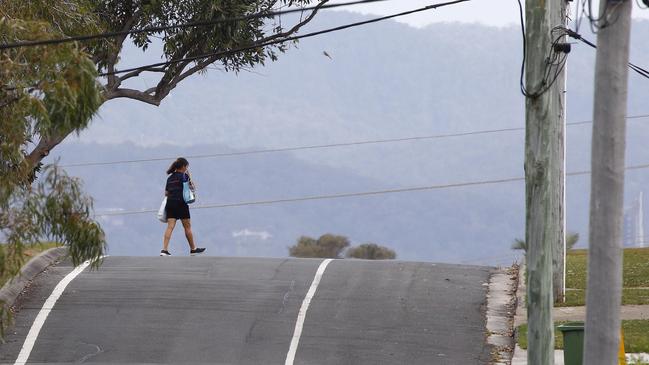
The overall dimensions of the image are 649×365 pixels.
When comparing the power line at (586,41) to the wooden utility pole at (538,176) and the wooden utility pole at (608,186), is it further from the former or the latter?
the wooden utility pole at (608,186)

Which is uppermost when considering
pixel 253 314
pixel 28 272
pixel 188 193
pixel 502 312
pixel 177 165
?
pixel 177 165

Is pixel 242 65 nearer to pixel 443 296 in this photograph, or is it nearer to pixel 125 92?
pixel 125 92

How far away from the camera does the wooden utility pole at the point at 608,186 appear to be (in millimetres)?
9711

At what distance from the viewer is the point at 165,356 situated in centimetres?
1636

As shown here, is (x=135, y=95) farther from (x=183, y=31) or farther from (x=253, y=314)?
(x=253, y=314)

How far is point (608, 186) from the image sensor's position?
9.72 meters

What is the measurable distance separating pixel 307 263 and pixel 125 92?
4.48 m

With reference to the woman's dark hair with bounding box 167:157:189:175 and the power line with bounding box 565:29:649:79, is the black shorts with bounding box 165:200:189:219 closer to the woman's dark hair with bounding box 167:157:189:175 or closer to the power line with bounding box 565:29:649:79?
the woman's dark hair with bounding box 167:157:189:175

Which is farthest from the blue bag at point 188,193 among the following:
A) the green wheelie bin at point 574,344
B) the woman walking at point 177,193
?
the green wheelie bin at point 574,344

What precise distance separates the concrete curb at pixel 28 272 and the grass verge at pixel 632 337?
6606mm


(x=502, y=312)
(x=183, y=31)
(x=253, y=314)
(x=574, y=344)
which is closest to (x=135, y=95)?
(x=183, y=31)

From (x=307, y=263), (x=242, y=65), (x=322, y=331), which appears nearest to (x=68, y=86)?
(x=322, y=331)

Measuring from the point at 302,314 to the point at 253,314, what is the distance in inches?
26.4

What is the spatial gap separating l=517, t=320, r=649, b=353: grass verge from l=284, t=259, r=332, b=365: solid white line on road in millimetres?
2803
